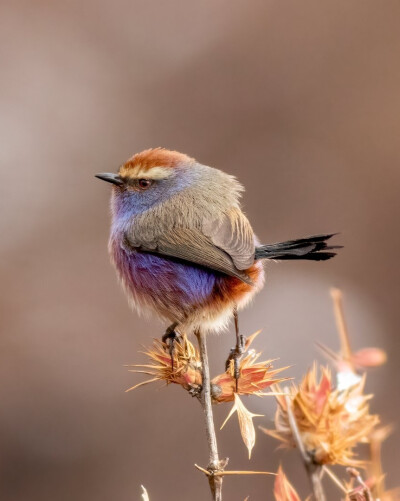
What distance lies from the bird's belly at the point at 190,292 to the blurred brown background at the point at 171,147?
261 cm

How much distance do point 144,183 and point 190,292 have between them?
2.47ft

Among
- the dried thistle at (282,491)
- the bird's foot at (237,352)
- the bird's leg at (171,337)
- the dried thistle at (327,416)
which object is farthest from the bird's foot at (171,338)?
the dried thistle at (282,491)

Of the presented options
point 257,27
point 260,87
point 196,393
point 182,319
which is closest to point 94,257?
point 260,87

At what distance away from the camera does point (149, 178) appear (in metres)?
3.55

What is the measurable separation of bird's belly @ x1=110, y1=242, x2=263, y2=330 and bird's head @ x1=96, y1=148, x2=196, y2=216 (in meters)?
0.46

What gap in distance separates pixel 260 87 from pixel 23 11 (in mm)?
2927

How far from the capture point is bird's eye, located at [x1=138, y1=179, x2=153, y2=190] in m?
3.57

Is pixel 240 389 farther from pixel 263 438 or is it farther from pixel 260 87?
pixel 260 87

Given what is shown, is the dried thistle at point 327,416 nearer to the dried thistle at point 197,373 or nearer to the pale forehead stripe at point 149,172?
the dried thistle at point 197,373

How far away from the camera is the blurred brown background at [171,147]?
20.6 feet

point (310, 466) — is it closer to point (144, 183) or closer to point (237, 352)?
point (237, 352)

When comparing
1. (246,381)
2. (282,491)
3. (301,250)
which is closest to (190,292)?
(301,250)

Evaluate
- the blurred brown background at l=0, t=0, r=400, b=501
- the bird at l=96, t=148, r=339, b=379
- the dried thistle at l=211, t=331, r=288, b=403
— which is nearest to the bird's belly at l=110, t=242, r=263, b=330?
the bird at l=96, t=148, r=339, b=379

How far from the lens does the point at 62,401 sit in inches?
269
